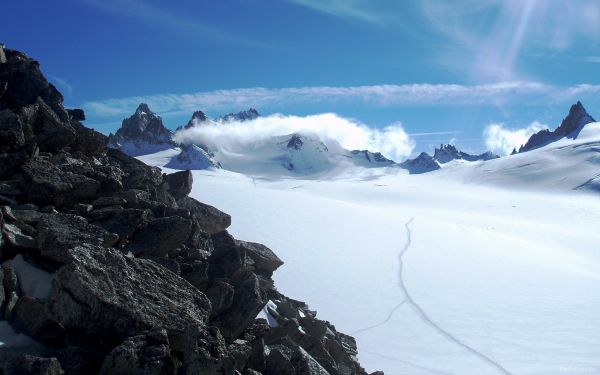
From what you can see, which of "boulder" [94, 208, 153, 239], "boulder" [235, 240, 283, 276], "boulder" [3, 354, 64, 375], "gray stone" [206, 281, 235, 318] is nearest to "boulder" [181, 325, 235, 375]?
"boulder" [3, 354, 64, 375]

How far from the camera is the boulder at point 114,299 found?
18.6 feet

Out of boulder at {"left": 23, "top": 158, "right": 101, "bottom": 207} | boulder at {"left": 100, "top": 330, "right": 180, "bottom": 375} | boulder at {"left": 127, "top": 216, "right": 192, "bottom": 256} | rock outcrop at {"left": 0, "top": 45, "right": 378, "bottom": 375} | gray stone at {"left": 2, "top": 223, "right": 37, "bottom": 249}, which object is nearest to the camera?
boulder at {"left": 100, "top": 330, "right": 180, "bottom": 375}

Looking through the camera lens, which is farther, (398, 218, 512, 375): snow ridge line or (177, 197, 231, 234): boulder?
(177, 197, 231, 234): boulder

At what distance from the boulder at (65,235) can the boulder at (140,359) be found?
167 centimetres

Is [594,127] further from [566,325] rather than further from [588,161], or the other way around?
[566,325]

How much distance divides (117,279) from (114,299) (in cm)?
36

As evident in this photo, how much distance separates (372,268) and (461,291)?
3.26m

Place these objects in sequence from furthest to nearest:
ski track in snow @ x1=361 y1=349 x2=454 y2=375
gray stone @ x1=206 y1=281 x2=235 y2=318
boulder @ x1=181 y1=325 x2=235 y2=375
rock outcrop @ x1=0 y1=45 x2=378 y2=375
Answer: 1. ski track in snow @ x1=361 y1=349 x2=454 y2=375
2. gray stone @ x1=206 y1=281 x2=235 y2=318
3. rock outcrop @ x1=0 y1=45 x2=378 y2=375
4. boulder @ x1=181 y1=325 x2=235 y2=375

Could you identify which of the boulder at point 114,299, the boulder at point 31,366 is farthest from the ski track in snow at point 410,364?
the boulder at point 31,366

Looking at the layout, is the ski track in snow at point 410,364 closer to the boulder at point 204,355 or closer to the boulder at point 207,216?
the boulder at point 207,216

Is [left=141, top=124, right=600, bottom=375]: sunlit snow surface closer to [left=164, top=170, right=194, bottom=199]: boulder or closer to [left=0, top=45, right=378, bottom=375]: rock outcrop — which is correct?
[left=0, top=45, right=378, bottom=375]: rock outcrop

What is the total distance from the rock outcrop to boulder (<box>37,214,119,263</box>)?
0.02m

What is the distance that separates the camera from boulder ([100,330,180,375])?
5133 millimetres

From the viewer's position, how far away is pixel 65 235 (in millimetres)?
6816
